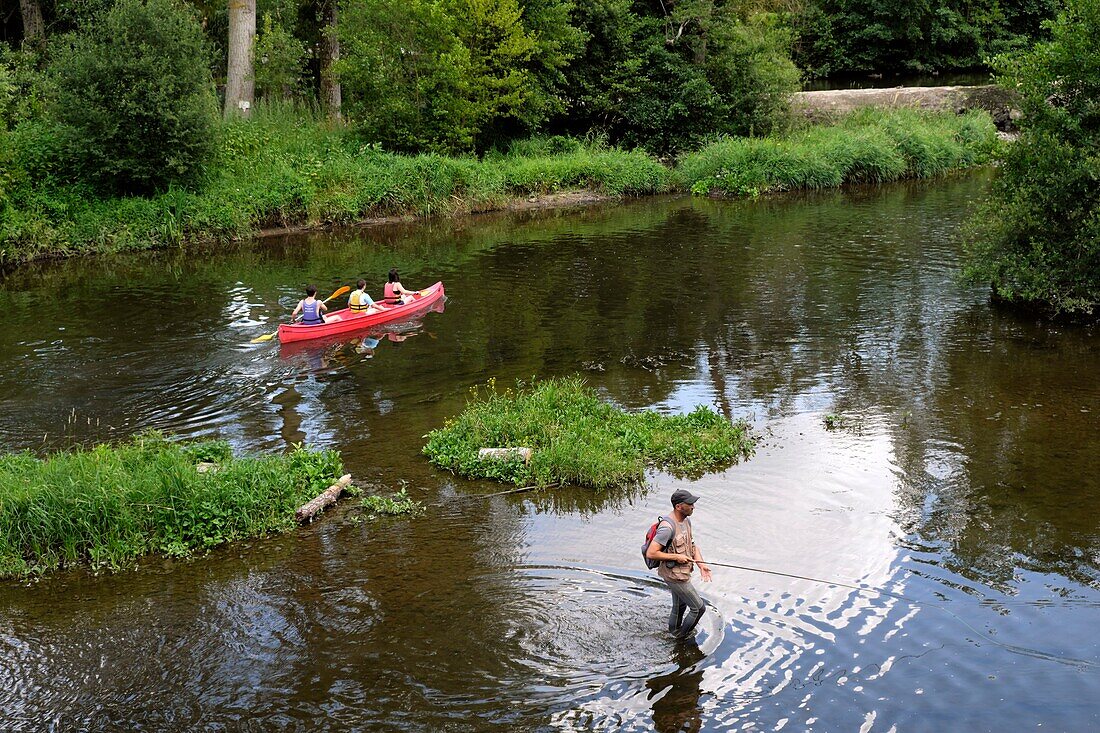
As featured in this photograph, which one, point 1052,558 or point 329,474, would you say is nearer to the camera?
point 1052,558

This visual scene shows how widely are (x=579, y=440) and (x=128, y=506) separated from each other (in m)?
5.17

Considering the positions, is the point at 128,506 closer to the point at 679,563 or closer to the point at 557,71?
the point at 679,563

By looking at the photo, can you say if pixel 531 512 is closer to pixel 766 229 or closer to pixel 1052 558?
pixel 1052 558

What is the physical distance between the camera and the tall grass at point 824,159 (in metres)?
35.6

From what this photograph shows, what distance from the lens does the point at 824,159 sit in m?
35.9

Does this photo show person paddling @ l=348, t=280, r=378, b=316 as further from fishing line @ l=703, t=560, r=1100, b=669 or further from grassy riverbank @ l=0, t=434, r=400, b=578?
fishing line @ l=703, t=560, r=1100, b=669

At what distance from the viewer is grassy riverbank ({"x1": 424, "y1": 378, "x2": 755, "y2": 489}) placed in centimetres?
1170

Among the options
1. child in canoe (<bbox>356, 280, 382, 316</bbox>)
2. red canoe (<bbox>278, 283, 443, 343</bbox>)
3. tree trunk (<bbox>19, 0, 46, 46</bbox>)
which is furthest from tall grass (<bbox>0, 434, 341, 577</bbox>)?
tree trunk (<bbox>19, 0, 46, 46</bbox>)

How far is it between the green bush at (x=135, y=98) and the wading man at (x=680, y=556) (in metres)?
22.5

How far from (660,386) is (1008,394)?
518 cm

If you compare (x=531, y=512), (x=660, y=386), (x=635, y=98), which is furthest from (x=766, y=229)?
(x=531, y=512)

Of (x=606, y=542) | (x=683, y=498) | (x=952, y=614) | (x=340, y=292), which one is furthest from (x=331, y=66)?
(x=952, y=614)

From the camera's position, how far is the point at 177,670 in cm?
816

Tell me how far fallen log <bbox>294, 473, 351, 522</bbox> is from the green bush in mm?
18524
